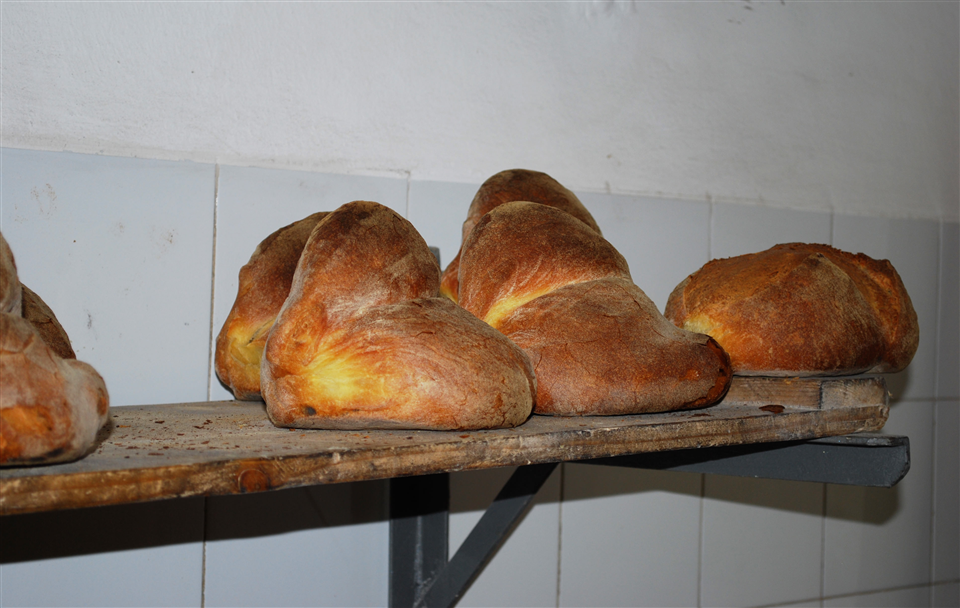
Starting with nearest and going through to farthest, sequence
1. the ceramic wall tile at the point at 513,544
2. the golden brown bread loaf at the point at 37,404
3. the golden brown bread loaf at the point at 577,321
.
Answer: the golden brown bread loaf at the point at 37,404
the golden brown bread loaf at the point at 577,321
the ceramic wall tile at the point at 513,544

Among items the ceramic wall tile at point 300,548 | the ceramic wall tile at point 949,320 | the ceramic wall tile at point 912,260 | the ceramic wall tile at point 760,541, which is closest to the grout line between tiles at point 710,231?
the ceramic wall tile at point 912,260

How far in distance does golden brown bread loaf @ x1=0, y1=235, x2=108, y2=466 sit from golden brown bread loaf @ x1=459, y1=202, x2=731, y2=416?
439 millimetres

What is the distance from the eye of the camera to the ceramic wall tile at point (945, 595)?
180 cm

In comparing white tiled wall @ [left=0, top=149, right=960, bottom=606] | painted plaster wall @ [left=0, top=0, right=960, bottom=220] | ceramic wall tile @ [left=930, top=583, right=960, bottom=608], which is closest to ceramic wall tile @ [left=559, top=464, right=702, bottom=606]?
white tiled wall @ [left=0, top=149, right=960, bottom=606]

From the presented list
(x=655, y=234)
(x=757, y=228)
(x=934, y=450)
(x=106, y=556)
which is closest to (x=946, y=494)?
(x=934, y=450)

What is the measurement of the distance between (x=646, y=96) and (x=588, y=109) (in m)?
0.15

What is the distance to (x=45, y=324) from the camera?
2.56 ft

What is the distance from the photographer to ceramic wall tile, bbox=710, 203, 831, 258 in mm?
1591

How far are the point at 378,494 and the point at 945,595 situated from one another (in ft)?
4.83

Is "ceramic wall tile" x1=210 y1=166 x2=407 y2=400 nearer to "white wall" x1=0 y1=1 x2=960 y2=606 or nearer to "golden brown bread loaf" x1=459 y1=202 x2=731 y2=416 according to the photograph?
"white wall" x1=0 y1=1 x2=960 y2=606

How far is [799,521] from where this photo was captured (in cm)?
166

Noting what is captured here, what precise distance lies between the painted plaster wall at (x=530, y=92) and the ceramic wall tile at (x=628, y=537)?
23.2 inches

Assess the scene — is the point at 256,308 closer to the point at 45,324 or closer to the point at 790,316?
the point at 45,324

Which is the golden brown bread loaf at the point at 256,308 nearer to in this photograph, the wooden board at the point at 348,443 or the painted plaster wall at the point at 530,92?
the wooden board at the point at 348,443
